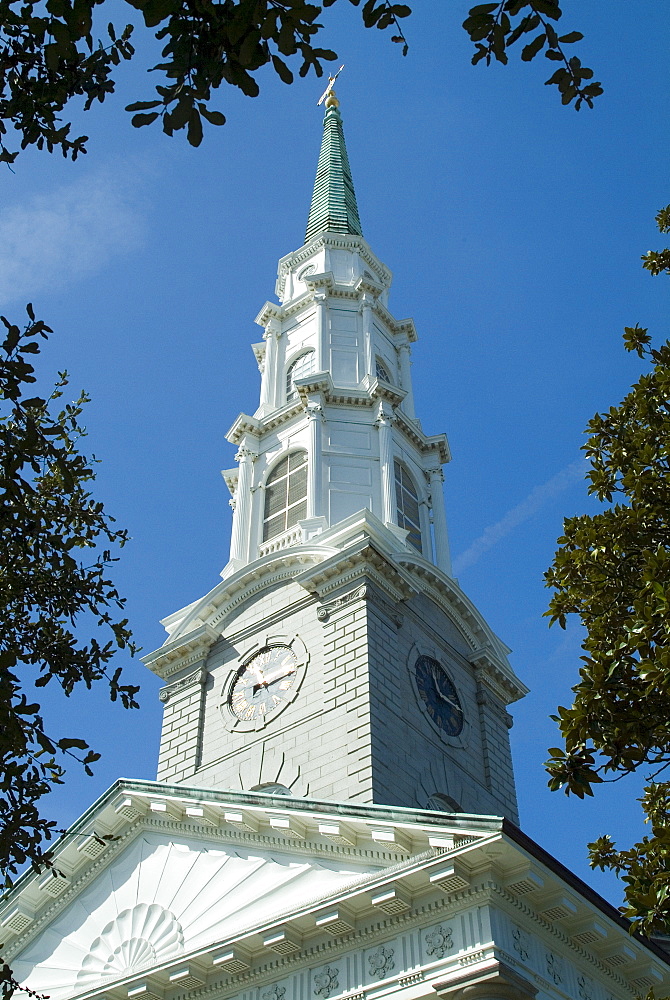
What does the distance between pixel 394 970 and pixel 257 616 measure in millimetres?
13629

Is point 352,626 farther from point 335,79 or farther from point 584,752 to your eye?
point 335,79

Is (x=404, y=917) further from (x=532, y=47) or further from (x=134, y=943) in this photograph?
(x=532, y=47)

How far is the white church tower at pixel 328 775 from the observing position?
1518 centimetres

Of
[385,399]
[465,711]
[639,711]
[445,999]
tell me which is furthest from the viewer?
[385,399]

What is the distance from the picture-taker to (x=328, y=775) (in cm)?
2280

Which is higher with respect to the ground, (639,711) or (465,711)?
(465,711)

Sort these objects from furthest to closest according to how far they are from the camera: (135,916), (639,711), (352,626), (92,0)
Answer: (352,626) < (135,916) < (639,711) < (92,0)

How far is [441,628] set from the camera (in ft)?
93.0

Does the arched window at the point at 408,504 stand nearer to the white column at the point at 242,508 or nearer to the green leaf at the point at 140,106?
the white column at the point at 242,508

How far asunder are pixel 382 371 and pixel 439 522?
661 cm

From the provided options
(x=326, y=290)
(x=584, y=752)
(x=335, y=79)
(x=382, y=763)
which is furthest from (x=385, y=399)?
(x=335, y=79)

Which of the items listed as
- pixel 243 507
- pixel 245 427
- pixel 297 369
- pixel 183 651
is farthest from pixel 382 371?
pixel 183 651

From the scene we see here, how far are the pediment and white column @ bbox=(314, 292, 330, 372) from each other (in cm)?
1828

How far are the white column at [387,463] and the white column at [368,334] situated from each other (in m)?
1.81
